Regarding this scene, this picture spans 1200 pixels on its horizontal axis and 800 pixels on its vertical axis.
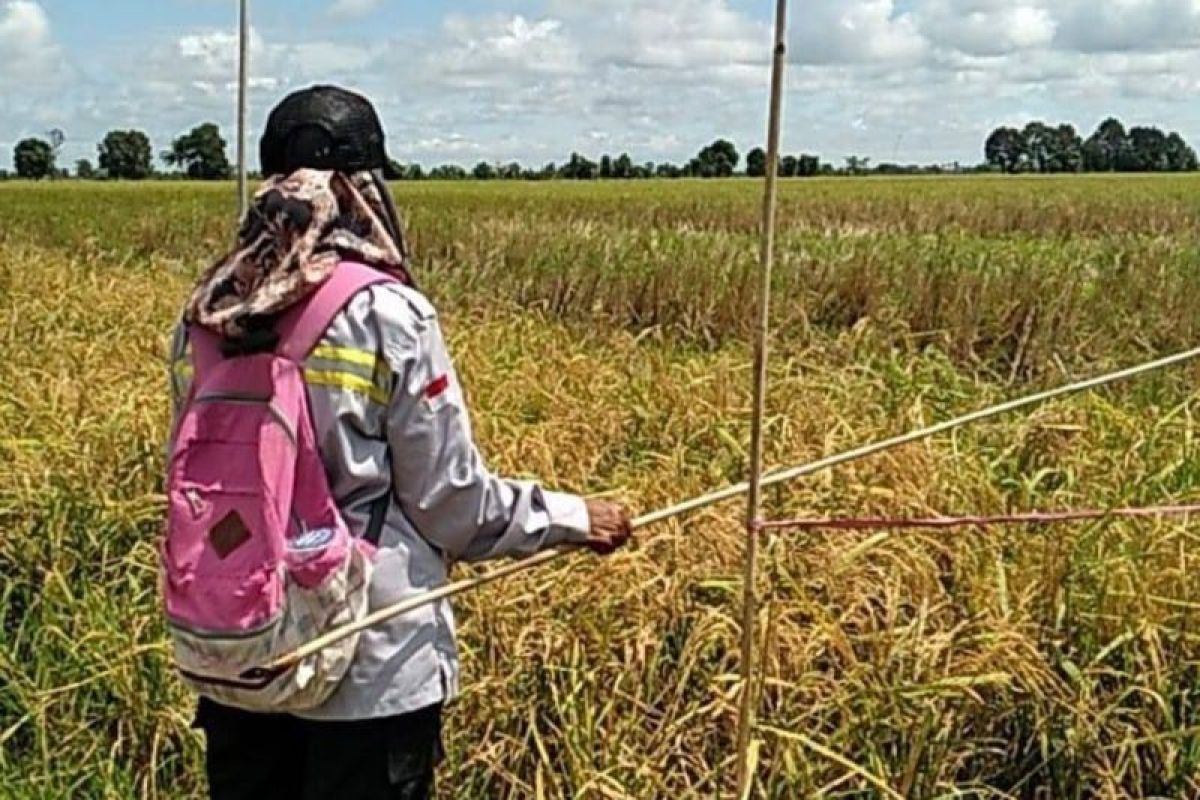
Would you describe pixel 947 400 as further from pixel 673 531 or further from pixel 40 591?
pixel 40 591

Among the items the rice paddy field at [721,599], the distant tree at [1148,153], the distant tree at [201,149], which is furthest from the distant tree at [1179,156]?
the rice paddy field at [721,599]

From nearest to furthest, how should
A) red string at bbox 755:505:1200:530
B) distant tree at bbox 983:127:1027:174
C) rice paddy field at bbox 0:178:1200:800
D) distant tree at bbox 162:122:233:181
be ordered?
red string at bbox 755:505:1200:530
rice paddy field at bbox 0:178:1200:800
distant tree at bbox 162:122:233:181
distant tree at bbox 983:127:1027:174

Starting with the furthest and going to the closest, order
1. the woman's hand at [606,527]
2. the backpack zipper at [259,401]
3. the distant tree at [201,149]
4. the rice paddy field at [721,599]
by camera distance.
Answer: the distant tree at [201,149]
the rice paddy field at [721,599]
the woman's hand at [606,527]
the backpack zipper at [259,401]

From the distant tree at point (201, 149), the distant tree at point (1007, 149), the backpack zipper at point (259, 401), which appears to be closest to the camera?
the backpack zipper at point (259, 401)

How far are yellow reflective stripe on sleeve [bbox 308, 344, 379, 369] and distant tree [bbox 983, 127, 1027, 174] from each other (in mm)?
63987

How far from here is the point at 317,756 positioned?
1849mm

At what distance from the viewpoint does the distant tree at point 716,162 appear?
5025cm

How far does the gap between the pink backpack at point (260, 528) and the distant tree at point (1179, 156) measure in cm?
7152

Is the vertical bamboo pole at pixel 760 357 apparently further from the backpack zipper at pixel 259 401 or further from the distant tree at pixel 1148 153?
the distant tree at pixel 1148 153

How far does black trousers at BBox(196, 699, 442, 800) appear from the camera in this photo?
1833 mm

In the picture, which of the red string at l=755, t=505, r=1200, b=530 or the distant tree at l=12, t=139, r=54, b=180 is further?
the distant tree at l=12, t=139, r=54, b=180

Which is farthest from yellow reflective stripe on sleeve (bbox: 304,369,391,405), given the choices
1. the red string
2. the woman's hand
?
the red string

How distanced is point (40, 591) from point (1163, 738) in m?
2.62

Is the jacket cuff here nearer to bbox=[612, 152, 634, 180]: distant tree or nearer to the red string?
the red string
